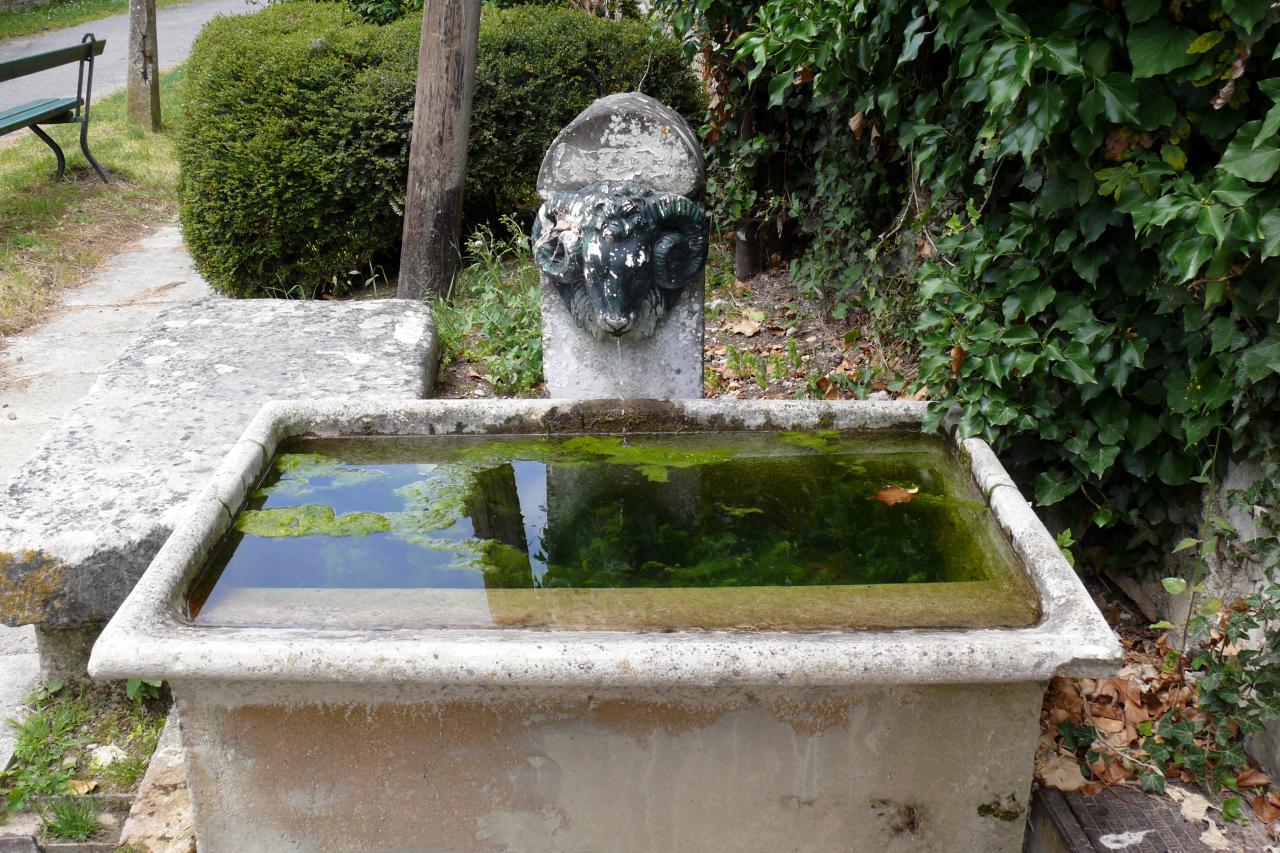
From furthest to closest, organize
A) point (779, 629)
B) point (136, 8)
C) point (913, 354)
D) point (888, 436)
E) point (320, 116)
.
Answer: point (136, 8)
point (320, 116)
point (913, 354)
point (888, 436)
point (779, 629)

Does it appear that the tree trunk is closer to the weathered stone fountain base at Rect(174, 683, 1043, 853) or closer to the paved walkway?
the paved walkway

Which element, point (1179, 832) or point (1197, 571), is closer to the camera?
point (1179, 832)

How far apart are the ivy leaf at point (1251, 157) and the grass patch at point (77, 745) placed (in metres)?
2.73

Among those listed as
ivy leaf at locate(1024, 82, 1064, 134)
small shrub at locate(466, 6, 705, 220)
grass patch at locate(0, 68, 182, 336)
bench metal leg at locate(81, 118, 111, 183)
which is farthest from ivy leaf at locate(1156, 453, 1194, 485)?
bench metal leg at locate(81, 118, 111, 183)

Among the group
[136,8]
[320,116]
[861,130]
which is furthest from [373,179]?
[136,8]

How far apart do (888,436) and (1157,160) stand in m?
0.88

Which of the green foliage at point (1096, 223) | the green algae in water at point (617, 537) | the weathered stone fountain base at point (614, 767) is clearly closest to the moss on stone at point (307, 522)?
the green algae in water at point (617, 537)

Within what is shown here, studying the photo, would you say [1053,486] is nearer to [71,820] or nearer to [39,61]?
[71,820]

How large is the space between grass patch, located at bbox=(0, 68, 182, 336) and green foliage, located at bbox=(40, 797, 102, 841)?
12.1 ft

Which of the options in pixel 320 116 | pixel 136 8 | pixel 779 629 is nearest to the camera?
pixel 779 629

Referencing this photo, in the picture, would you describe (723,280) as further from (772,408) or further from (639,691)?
(639,691)

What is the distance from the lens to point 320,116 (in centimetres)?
517

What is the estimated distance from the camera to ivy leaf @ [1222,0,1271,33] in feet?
5.94

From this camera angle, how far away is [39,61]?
24.5 feet
